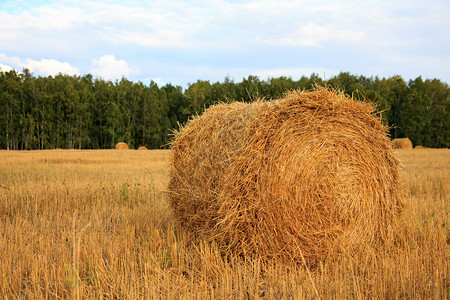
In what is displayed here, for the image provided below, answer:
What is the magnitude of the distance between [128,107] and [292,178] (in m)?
53.9

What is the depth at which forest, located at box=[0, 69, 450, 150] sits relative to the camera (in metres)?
47.9

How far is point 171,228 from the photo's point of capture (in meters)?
5.22

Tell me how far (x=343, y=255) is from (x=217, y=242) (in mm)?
1527

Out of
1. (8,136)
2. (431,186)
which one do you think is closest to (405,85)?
(431,186)

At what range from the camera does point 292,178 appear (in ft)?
13.2

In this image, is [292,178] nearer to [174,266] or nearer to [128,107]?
[174,266]

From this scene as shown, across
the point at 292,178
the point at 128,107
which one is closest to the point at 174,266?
the point at 292,178

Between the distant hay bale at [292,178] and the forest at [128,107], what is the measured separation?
3956 centimetres

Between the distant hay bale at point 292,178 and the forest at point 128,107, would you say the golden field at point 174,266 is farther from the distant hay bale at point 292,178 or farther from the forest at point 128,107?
the forest at point 128,107

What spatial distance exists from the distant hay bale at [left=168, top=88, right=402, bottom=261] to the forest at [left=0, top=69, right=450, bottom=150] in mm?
39563

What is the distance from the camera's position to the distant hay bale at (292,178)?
397 cm

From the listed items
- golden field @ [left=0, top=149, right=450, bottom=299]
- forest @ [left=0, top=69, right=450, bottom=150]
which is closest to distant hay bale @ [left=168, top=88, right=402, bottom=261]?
golden field @ [left=0, top=149, right=450, bottom=299]

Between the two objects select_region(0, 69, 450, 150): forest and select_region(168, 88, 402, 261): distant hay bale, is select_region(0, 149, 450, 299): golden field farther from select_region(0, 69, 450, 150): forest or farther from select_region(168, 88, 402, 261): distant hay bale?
select_region(0, 69, 450, 150): forest

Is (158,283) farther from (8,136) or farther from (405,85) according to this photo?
(405,85)
